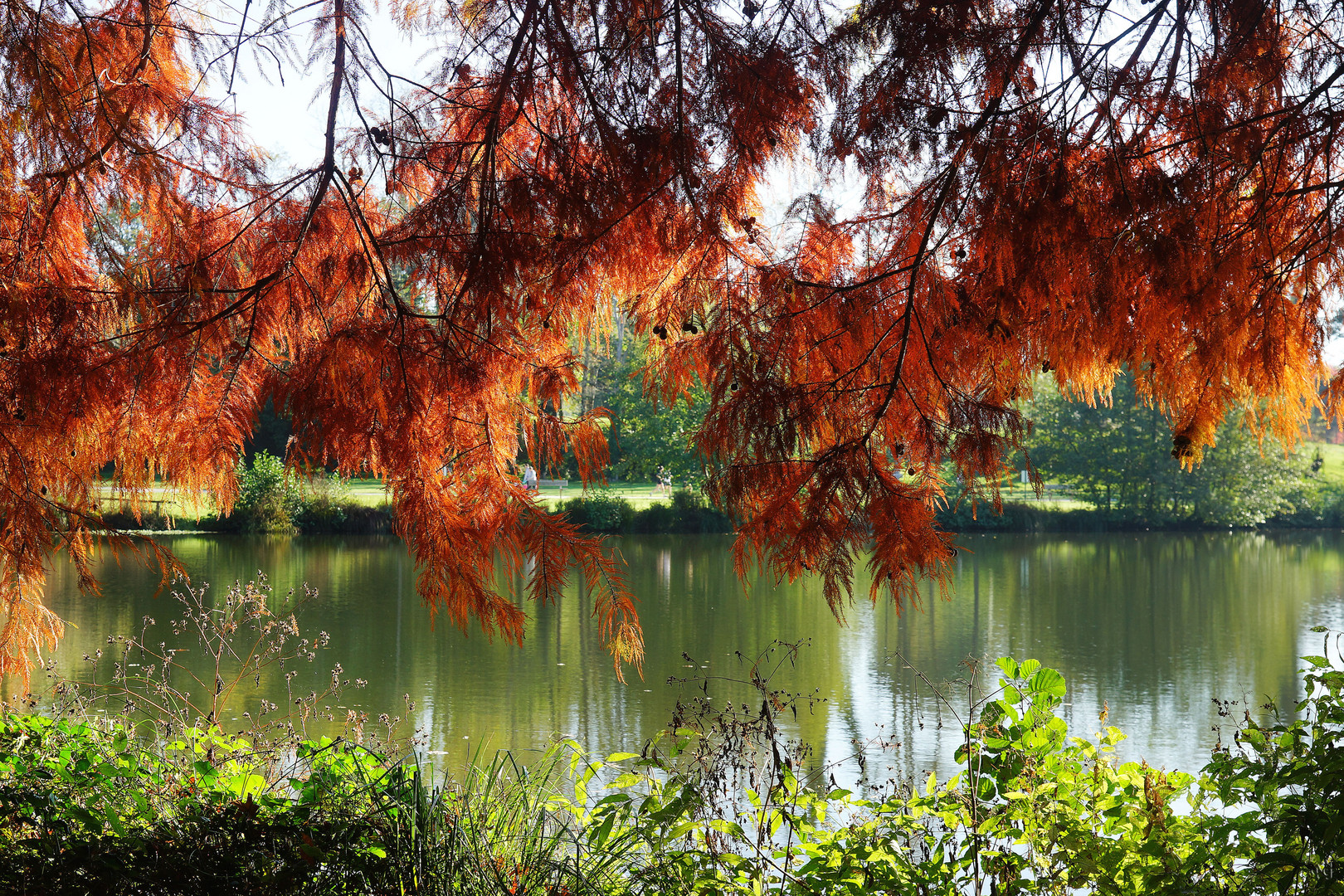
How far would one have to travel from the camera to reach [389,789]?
8.05 ft

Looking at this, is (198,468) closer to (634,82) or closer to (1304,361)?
(634,82)

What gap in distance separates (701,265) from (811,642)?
875cm

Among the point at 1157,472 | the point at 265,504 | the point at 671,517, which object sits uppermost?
the point at 1157,472

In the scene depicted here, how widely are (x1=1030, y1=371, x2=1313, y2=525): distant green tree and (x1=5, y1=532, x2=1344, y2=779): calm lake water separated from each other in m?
6.45

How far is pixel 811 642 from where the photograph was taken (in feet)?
36.4

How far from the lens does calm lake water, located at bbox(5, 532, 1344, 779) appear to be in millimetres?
7945

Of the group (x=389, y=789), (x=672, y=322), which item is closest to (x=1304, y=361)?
(x=672, y=322)

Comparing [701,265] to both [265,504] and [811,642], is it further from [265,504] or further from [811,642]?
[265,504]

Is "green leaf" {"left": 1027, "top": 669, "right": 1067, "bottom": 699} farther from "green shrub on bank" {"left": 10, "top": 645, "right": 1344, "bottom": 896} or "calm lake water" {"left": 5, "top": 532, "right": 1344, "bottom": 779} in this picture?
"calm lake water" {"left": 5, "top": 532, "right": 1344, "bottom": 779}

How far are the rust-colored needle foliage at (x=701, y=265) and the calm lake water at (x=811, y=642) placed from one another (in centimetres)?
226

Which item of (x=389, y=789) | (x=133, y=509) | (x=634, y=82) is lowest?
(x=389, y=789)

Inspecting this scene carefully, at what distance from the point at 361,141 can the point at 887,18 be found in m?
1.70

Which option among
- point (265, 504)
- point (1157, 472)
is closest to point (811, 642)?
point (265, 504)

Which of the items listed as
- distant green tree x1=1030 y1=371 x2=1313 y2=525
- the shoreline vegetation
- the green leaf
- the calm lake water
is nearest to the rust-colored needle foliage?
the green leaf
